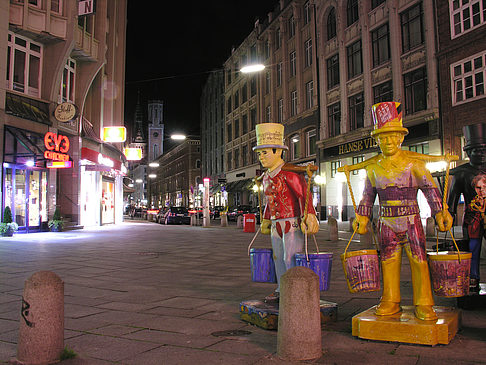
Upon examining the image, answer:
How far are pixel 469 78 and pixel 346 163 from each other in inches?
394

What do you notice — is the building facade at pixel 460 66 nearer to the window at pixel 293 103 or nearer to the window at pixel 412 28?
the window at pixel 412 28

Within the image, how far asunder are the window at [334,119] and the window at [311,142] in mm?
2609

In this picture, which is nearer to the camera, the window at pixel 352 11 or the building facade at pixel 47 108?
the building facade at pixel 47 108

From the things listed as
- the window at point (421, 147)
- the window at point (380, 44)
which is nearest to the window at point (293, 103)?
the window at point (380, 44)

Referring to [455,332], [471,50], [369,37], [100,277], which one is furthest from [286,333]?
[369,37]

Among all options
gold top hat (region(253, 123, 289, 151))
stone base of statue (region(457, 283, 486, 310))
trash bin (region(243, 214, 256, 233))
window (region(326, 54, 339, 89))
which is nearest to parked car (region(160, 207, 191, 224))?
trash bin (region(243, 214, 256, 233))

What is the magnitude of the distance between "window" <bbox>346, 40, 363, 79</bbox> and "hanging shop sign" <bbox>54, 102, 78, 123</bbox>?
17977 mm

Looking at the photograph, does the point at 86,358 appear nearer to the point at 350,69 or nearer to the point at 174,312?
the point at 174,312

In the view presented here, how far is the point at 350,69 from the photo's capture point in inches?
1152

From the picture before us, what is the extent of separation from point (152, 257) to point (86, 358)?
25.9ft

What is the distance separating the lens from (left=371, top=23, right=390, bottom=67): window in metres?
25.8

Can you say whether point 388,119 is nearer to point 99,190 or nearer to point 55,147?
point 55,147

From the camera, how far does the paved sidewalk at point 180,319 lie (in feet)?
12.6

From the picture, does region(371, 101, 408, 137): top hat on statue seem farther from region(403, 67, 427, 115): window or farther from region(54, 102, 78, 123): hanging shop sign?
region(403, 67, 427, 115): window
